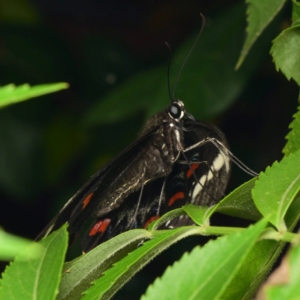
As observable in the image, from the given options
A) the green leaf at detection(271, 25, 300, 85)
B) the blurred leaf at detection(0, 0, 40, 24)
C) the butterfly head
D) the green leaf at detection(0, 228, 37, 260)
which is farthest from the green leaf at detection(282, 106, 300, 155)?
the blurred leaf at detection(0, 0, 40, 24)

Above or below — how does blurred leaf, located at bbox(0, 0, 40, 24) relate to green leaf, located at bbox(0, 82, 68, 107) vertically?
above

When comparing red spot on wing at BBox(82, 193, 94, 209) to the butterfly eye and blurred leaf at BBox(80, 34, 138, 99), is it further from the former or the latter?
blurred leaf at BBox(80, 34, 138, 99)

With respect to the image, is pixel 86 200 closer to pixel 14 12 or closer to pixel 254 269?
pixel 254 269

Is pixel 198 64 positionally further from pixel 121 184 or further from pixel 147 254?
pixel 147 254

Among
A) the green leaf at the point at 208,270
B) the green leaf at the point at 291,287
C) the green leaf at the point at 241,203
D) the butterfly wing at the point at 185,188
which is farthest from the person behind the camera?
the butterfly wing at the point at 185,188

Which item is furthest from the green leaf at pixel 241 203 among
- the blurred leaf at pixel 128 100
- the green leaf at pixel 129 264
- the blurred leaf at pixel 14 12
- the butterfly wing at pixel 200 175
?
the blurred leaf at pixel 14 12

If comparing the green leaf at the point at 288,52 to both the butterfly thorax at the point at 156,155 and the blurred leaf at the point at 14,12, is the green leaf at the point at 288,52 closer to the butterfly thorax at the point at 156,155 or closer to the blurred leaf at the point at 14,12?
the butterfly thorax at the point at 156,155

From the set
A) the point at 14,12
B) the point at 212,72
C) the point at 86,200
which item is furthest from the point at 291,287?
the point at 14,12
